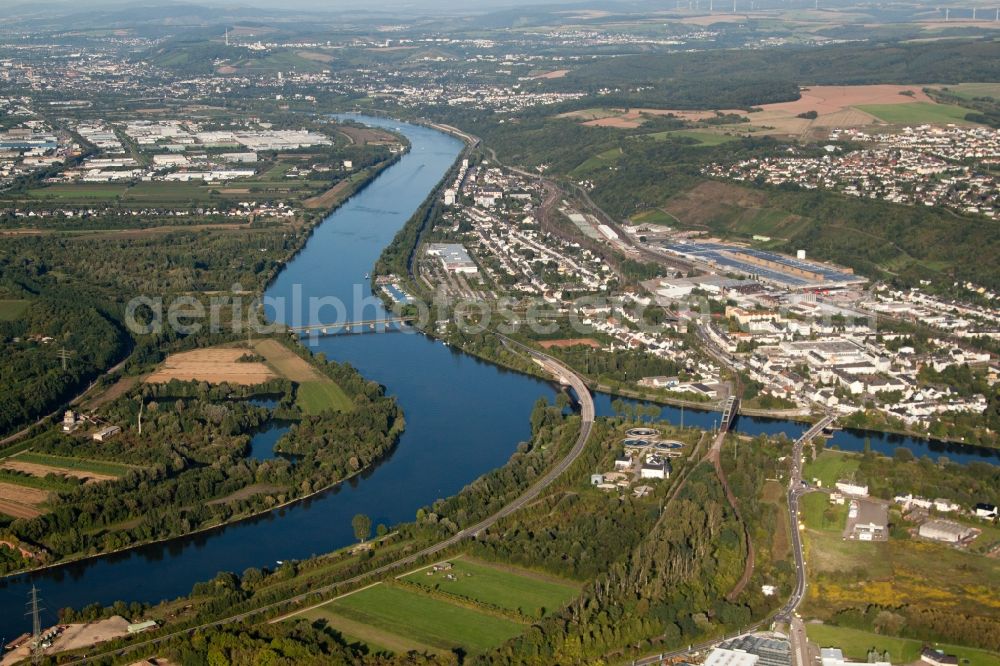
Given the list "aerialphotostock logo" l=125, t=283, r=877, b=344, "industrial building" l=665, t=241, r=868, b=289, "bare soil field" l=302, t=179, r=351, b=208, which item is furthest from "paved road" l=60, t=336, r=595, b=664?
"bare soil field" l=302, t=179, r=351, b=208

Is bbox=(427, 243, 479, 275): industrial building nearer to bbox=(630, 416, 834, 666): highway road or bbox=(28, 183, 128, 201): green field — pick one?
bbox=(28, 183, 128, 201): green field

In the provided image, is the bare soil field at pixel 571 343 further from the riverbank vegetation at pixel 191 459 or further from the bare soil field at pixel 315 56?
the bare soil field at pixel 315 56

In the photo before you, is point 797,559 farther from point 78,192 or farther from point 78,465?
point 78,192

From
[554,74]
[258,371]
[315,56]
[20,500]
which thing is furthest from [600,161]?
[315,56]

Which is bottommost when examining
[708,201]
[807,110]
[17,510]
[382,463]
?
[382,463]

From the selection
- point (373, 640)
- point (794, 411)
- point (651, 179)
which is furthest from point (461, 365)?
point (651, 179)
